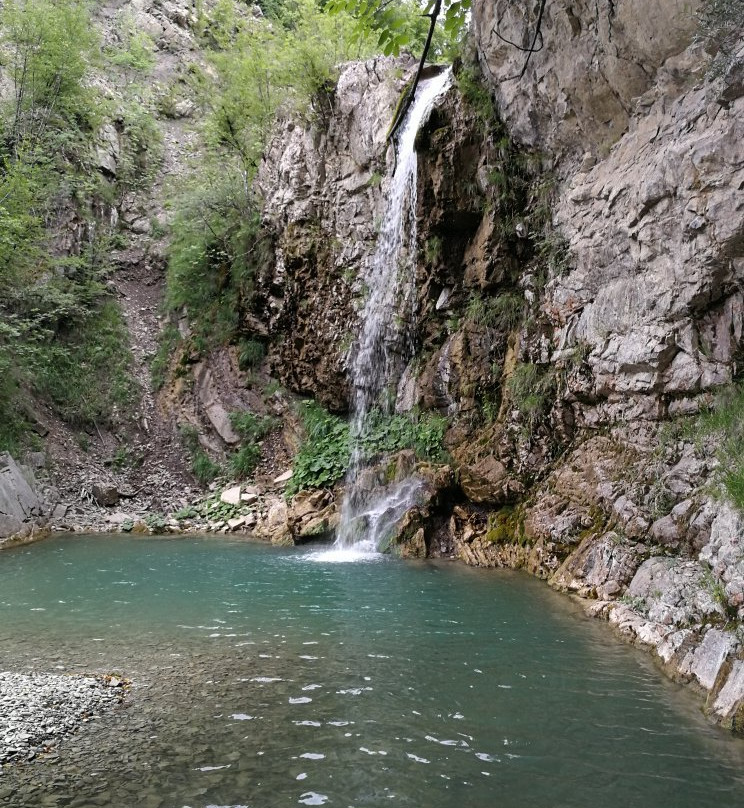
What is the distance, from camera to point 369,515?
11.3m

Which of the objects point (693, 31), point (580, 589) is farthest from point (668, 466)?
point (693, 31)

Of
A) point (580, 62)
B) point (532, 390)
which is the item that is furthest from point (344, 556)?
point (580, 62)

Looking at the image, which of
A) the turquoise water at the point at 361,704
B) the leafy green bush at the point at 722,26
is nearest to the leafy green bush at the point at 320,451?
the turquoise water at the point at 361,704

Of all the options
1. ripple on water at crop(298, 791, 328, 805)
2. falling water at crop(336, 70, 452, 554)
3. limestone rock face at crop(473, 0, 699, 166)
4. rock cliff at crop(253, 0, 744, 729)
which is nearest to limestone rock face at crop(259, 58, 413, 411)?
rock cliff at crop(253, 0, 744, 729)

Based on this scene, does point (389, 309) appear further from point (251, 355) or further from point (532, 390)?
point (251, 355)

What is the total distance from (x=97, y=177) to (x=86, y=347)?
20.1 ft

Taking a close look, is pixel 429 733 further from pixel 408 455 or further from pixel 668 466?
pixel 408 455

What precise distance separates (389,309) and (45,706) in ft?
34.8

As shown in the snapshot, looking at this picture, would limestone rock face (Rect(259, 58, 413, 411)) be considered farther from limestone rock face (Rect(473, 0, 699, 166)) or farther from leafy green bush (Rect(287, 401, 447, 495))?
limestone rock face (Rect(473, 0, 699, 166))

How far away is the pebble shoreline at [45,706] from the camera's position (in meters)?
3.65

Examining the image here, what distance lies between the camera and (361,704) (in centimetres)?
437

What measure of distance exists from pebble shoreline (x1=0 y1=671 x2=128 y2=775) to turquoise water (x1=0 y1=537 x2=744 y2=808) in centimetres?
17

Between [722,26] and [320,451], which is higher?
[722,26]

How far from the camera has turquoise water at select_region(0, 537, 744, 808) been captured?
129 inches
